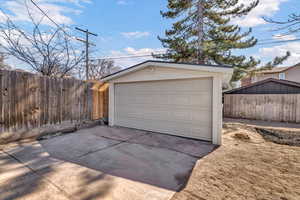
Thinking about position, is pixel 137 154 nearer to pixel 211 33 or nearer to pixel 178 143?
pixel 178 143

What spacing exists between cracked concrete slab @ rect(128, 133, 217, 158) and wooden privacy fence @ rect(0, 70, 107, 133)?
3008 mm

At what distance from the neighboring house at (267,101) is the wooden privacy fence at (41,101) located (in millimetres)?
8798

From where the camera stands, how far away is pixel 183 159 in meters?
3.41

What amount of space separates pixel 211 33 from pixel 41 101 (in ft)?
33.7

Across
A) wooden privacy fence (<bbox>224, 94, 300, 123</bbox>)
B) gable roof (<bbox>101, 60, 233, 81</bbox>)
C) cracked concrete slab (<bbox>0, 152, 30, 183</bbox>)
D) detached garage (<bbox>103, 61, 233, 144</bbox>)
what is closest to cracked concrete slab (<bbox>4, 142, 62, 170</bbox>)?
cracked concrete slab (<bbox>0, 152, 30, 183</bbox>)

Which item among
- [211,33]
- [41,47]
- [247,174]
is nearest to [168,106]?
[247,174]

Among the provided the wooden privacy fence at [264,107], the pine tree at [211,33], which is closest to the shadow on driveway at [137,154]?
the wooden privacy fence at [264,107]

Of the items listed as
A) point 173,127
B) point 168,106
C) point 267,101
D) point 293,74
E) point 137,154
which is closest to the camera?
point 137,154

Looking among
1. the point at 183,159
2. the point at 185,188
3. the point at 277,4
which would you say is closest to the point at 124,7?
the point at 277,4

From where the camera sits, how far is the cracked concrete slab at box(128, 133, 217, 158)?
3.91 m

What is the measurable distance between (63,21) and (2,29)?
8.16ft

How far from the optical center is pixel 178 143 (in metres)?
4.52

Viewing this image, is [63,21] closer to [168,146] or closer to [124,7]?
[124,7]

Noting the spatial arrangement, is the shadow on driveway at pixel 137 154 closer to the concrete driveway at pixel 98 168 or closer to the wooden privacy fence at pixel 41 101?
the concrete driveway at pixel 98 168
